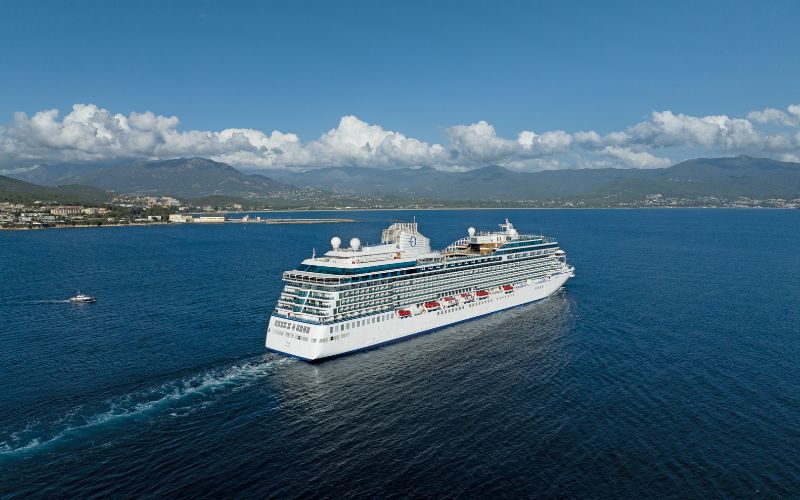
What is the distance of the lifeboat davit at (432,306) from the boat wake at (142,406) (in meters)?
22.1

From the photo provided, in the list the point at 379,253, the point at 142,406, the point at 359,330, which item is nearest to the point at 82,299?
the point at 142,406

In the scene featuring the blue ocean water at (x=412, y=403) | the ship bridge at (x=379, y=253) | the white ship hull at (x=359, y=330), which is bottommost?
the blue ocean water at (x=412, y=403)

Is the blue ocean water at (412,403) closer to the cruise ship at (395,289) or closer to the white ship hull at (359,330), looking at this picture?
the white ship hull at (359,330)

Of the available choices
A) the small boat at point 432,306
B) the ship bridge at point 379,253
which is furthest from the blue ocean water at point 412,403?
the ship bridge at point 379,253

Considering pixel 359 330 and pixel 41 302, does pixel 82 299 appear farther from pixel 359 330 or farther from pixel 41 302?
pixel 359 330

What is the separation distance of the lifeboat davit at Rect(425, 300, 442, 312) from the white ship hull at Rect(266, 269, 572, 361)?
0.47 meters

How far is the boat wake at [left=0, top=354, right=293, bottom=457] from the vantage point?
37.8 meters

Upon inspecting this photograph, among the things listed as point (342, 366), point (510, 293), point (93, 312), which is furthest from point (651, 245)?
point (93, 312)

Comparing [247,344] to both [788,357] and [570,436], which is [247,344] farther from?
[788,357]

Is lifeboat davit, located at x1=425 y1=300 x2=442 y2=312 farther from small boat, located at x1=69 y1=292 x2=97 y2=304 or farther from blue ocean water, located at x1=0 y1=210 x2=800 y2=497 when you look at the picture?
small boat, located at x1=69 y1=292 x2=97 y2=304

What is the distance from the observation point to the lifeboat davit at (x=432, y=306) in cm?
6775

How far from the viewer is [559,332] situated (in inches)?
2692

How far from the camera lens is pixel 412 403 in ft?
150

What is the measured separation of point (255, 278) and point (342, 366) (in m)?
57.3
